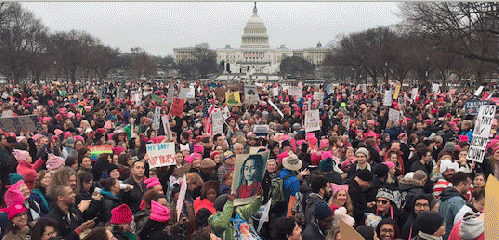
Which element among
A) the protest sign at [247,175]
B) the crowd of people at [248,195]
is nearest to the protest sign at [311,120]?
the crowd of people at [248,195]

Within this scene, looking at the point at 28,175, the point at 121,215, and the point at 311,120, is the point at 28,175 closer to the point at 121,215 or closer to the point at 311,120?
the point at 121,215

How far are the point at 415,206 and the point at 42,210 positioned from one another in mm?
3788

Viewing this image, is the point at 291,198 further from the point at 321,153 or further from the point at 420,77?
the point at 420,77

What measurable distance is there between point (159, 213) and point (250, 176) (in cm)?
86

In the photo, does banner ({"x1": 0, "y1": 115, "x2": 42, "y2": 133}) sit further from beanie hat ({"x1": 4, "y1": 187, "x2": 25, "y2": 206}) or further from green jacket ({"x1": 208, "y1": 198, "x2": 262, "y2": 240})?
green jacket ({"x1": 208, "y1": 198, "x2": 262, "y2": 240})

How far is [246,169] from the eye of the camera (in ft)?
17.0

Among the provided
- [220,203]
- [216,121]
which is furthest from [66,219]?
[216,121]

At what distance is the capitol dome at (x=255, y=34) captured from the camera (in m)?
160

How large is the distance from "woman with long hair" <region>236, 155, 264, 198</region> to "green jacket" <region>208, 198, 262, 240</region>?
99 millimetres

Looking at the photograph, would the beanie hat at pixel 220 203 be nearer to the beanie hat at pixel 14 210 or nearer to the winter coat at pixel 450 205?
the beanie hat at pixel 14 210

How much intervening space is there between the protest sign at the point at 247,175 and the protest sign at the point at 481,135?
4175 millimetres

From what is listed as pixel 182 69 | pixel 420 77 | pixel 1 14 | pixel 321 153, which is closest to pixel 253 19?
pixel 182 69

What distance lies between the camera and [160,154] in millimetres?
8109

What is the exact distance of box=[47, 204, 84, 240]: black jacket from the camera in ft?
18.3
